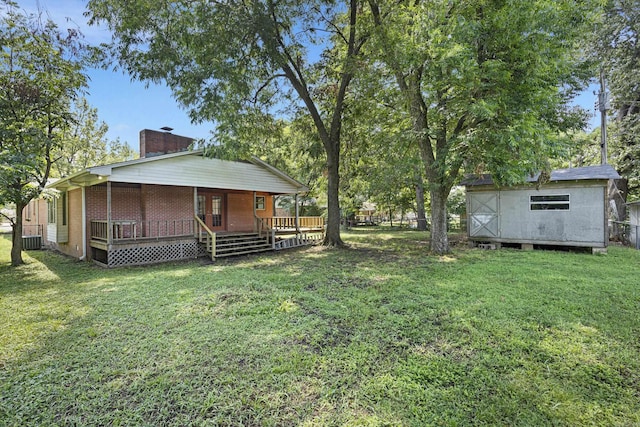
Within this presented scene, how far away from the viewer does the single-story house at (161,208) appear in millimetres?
9688

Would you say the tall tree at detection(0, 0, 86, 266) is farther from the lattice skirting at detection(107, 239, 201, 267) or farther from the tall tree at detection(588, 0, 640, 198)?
the tall tree at detection(588, 0, 640, 198)

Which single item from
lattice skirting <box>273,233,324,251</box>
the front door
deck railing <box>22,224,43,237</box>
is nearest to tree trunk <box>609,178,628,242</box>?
lattice skirting <box>273,233,324,251</box>

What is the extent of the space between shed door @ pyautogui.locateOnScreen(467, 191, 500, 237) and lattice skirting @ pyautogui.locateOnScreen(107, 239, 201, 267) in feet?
37.1

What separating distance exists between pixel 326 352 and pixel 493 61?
7559mm

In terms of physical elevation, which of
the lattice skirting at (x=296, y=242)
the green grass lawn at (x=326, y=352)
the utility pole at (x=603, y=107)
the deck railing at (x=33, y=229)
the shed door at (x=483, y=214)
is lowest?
the green grass lawn at (x=326, y=352)

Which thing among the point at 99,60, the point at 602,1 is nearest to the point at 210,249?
the point at 99,60

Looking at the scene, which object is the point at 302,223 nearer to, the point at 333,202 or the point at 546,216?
the point at 333,202

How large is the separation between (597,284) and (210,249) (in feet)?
35.9

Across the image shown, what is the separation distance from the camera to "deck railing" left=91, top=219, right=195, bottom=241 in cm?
1001

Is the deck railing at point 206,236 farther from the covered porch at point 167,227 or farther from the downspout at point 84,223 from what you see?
the downspout at point 84,223

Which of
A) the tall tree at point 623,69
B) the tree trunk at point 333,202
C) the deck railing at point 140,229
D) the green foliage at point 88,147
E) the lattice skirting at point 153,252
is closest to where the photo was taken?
the lattice skirting at point 153,252

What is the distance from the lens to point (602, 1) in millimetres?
7121

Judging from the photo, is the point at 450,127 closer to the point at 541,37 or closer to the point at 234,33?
the point at 541,37

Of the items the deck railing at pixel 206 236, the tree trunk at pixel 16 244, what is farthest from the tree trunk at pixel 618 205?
Answer: the tree trunk at pixel 16 244
